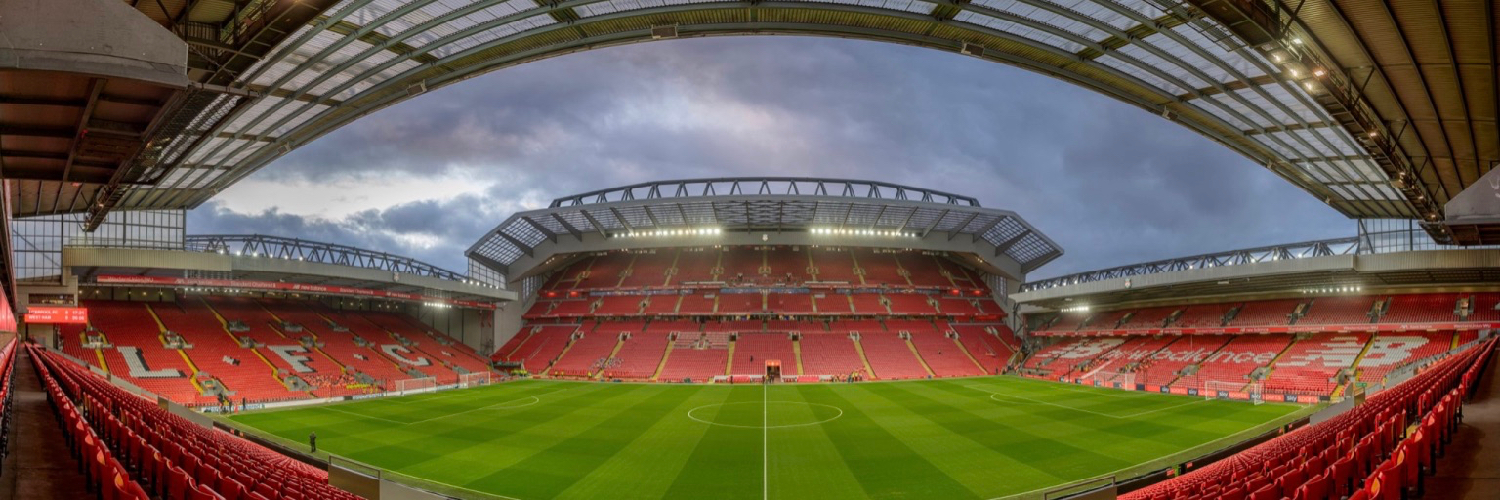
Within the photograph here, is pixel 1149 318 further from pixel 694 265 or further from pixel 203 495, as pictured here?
pixel 203 495

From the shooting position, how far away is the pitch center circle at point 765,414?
29692mm

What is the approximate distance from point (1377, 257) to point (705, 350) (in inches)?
1789

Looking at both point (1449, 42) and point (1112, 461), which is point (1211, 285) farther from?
point (1449, 42)

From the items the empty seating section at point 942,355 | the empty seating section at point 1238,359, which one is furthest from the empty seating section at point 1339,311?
the empty seating section at point 942,355

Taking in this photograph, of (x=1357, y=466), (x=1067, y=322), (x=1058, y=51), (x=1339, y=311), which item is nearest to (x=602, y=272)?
(x=1067, y=322)

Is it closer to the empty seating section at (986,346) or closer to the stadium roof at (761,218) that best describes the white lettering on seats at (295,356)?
the stadium roof at (761,218)

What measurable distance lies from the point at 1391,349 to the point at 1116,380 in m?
13.9

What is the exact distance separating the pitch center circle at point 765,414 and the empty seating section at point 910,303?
2938 centimetres

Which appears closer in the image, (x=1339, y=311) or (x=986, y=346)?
(x=1339, y=311)

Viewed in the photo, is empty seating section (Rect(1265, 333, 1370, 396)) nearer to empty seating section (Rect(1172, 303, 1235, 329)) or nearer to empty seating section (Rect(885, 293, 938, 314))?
empty seating section (Rect(1172, 303, 1235, 329))

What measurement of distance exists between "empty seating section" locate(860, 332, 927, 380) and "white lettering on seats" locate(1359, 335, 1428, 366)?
27.3 metres

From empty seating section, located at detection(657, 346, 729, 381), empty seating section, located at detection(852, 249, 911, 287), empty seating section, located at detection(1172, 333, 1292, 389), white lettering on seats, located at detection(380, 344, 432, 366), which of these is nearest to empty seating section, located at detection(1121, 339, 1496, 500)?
empty seating section, located at detection(1172, 333, 1292, 389)

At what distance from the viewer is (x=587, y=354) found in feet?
198

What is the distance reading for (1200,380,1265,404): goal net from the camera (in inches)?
1417
